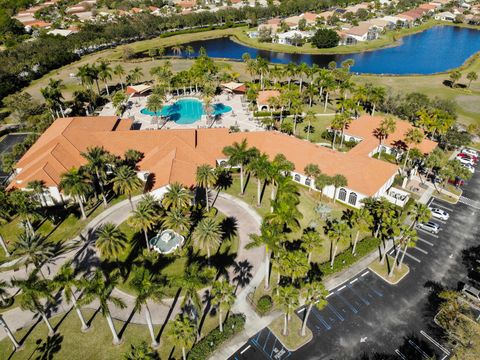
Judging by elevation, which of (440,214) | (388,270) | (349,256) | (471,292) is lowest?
(388,270)

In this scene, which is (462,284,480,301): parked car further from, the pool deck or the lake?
the lake

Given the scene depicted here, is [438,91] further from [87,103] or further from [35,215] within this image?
[35,215]

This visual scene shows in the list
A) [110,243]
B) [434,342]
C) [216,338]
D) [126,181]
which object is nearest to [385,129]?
[434,342]

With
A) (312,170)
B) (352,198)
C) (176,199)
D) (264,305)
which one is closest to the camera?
(264,305)

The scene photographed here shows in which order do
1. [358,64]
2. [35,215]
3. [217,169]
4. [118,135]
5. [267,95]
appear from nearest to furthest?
[35,215] → [217,169] → [118,135] → [267,95] → [358,64]

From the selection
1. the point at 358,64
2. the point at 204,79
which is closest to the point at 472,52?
the point at 358,64

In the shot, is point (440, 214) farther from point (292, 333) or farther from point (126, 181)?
point (126, 181)

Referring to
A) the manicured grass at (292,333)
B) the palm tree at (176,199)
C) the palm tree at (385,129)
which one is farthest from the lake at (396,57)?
the manicured grass at (292,333)

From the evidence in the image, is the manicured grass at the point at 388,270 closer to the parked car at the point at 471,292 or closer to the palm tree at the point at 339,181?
the parked car at the point at 471,292
